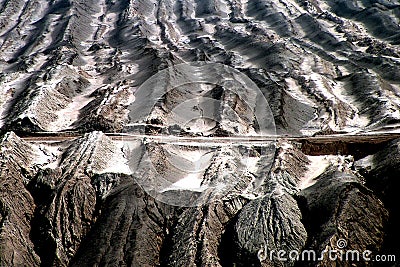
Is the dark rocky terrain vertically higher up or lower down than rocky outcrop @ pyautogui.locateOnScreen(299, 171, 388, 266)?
lower down

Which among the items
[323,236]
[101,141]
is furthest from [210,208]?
[101,141]

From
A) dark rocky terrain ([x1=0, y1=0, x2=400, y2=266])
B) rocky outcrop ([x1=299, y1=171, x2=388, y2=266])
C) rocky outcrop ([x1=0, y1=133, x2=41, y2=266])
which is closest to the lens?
rocky outcrop ([x1=299, y1=171, x2=388, y2=266])

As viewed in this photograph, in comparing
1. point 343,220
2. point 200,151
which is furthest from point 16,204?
point 343,220

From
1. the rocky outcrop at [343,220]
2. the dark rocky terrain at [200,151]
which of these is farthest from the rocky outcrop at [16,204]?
the rocky outcrop at [343,220]

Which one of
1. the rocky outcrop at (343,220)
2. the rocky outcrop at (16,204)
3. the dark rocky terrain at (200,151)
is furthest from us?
the rocky outcrop at (16,204)

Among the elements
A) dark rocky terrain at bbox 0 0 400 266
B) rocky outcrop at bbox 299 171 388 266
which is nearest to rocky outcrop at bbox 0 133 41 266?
dark rocky terrain at bbox 0 0 400 266

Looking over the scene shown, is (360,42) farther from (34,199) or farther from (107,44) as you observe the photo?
(34,199)

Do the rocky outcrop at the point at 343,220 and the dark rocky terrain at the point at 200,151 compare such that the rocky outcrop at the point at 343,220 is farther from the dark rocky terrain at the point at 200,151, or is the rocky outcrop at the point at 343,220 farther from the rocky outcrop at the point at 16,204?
the rocky outcrop at the point at 16,204

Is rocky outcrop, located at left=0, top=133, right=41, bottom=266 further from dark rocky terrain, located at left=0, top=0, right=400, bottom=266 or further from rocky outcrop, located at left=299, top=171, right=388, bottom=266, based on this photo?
rocky outcrop, located at left=299, top=171, right=388, bottom=266

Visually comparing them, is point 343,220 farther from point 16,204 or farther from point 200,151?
point 16,204
